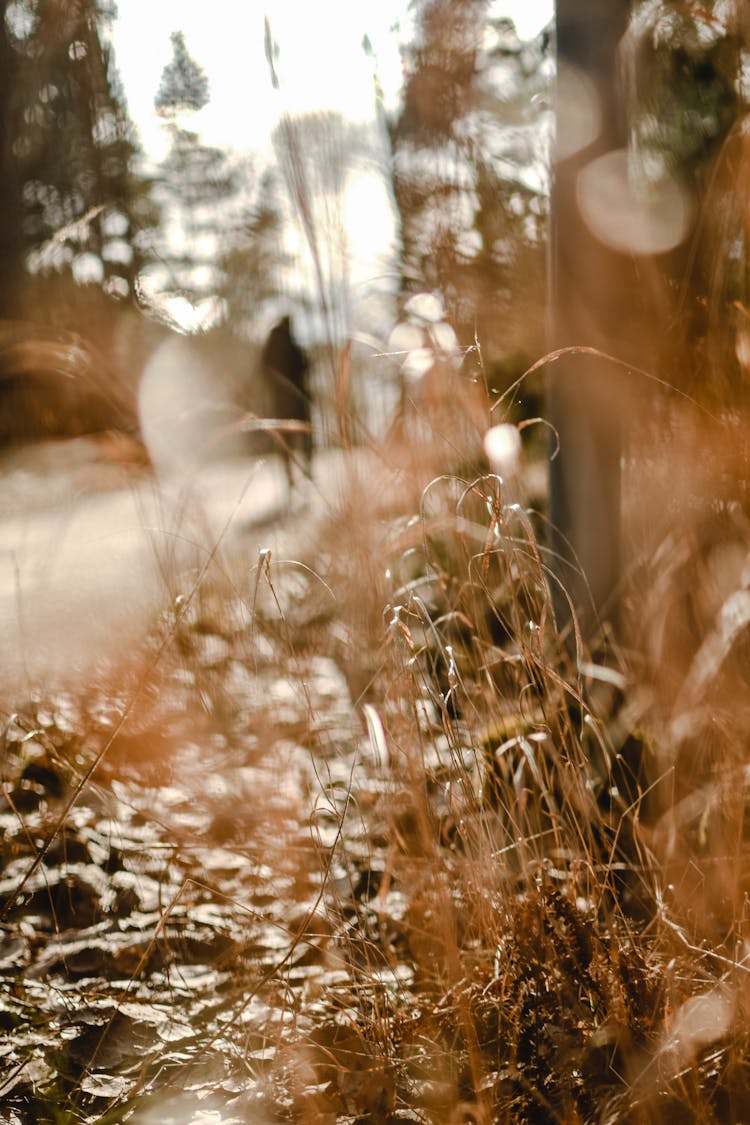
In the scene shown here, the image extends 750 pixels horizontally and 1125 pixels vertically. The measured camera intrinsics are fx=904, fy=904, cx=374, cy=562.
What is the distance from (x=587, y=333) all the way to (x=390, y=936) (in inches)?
29.7

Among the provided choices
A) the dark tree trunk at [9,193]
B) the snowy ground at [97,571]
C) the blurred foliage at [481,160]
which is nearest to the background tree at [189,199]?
the snowy ground at [97,571]

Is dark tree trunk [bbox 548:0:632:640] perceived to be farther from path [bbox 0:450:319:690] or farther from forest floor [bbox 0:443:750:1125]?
path [bbox 0:450:319:690]

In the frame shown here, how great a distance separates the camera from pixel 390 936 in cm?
107

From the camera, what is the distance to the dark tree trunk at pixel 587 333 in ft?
3.40

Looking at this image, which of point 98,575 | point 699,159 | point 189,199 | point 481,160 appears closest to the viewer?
point 699,159

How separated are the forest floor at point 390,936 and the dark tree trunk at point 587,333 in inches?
6.1

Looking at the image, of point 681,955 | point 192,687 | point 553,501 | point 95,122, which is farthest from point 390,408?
point 95,122

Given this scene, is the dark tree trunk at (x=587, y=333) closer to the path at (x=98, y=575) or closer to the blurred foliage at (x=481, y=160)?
the path at (x=98, y=575)

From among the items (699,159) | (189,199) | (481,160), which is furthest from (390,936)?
(189,199)

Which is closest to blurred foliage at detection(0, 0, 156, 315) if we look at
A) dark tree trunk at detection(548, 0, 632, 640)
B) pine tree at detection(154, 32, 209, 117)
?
pine tree at detection(154, 32, 209, 117)

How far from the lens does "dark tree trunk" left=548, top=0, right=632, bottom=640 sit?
40.8 inches

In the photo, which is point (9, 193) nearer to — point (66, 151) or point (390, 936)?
point (66, 151)

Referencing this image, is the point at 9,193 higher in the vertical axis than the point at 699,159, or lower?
higher

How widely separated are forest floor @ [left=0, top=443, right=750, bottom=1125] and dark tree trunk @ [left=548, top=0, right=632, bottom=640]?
0.15 m
